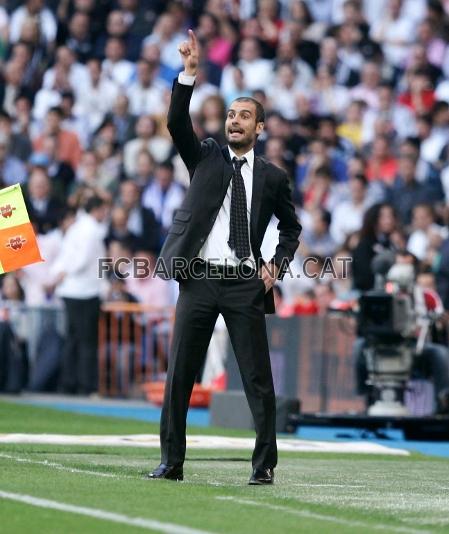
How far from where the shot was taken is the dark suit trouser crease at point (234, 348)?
945 centimetres

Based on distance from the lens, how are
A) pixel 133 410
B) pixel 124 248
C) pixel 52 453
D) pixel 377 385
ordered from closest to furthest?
1. pixel 52 453
2. pixel 377 385
3. pixel 133 410
4. pixel 124 248

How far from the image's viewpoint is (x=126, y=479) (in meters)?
9.20

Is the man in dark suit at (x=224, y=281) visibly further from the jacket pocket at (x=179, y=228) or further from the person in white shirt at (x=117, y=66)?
the person in white shirt at (x=117, y=66)

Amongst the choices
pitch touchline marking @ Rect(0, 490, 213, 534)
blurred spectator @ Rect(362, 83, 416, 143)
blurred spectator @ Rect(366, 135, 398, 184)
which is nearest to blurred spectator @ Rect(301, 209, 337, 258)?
blurred spectator @ Rect(366, 135, 398, 184)

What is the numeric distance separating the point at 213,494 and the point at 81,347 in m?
12.1

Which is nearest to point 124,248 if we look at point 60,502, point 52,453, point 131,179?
point 131,179

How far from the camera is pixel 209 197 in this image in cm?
941

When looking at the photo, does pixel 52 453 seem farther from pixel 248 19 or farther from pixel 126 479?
pixel 248 19

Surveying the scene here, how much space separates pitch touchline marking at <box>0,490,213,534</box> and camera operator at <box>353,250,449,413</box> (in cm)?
844

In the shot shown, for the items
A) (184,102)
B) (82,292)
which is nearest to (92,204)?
(82,292)

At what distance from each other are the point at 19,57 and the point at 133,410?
26.1ft

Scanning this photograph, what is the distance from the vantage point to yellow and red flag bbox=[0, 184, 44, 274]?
33.9ft

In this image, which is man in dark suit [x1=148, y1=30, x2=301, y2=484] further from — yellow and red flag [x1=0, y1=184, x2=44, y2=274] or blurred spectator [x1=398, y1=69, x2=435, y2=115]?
blurred spectator [x1=398, y1=69, x2=435, y2=115]

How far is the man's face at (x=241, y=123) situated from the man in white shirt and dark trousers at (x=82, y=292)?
10.6 metres
